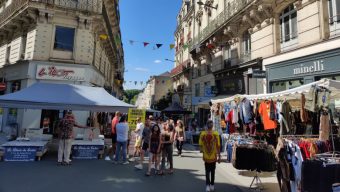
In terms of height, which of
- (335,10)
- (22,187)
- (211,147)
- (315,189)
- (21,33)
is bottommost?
(22,187)

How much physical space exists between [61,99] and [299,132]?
9.34 m

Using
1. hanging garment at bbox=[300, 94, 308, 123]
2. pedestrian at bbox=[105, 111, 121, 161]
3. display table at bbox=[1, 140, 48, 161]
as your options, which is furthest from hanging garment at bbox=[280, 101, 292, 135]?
display table at bbox=[1, 140, 48, 161]

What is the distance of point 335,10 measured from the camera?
34.4 ft

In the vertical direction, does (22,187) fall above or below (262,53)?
below

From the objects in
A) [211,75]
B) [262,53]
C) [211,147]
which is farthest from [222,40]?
[211,147]

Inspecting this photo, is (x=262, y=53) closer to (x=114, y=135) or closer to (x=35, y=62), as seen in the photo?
(x=114, y=135)

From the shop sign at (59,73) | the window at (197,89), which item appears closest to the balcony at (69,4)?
the shop sign at (59,73)

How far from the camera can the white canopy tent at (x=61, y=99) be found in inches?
400

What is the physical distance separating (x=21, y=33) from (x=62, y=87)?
34.8 feet

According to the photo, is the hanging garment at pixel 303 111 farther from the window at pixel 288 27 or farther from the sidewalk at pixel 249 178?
the window at pixel 288 27

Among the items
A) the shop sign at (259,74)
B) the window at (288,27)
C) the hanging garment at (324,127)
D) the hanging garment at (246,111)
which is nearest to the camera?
the hanging garment at (324,127)

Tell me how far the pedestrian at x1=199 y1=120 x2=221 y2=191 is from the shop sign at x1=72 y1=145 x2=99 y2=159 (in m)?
5.95

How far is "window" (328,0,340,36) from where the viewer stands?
1035 centimetres

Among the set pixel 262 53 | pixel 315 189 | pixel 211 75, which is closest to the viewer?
pixel 315 189
